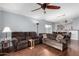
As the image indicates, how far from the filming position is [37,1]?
183cm

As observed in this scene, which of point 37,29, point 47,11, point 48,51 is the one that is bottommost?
point 48,51

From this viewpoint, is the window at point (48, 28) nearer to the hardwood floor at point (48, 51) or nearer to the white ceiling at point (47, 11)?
the white ceiling at point (47, 11)

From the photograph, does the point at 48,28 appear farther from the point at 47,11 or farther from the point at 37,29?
the point at 47,11

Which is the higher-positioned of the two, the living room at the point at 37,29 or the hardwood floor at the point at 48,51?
the living room at the point at 37,29

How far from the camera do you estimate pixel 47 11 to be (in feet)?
6.12

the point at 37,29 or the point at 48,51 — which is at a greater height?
the point at 37,29

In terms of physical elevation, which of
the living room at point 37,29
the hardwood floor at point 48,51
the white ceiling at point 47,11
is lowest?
the hardwood floor at point 48,51

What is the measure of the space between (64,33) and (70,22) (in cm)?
25

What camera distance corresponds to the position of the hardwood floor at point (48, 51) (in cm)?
183

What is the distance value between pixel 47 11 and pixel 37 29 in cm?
42

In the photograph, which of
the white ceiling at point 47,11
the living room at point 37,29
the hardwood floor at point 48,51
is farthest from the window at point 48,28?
the hardwood floor at point 48,51

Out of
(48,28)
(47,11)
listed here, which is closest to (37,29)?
(48,28)

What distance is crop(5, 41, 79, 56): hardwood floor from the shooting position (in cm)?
183

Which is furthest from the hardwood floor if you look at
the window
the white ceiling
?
the white ceiling
